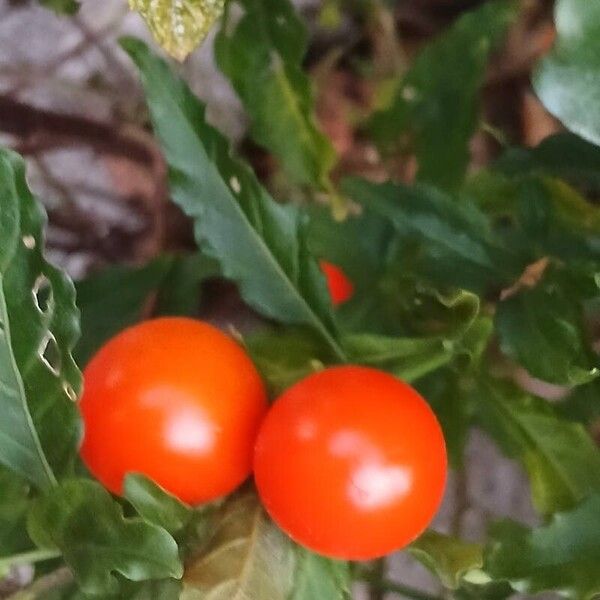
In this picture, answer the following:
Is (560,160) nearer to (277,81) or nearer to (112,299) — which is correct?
(277,81)

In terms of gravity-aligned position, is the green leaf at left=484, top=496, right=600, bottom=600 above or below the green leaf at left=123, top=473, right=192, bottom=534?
below

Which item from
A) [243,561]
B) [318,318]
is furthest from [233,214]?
[243,561]

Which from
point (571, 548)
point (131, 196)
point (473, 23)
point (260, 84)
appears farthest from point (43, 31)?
point (571, 548)

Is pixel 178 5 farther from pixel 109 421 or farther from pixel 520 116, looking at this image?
pixel 520 116

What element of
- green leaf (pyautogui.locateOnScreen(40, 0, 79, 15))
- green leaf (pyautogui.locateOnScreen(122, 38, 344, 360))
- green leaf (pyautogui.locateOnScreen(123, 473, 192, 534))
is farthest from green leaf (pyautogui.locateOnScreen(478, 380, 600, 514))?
green leaf (pyautogui.locateOnScreen(40, 0, 79, 15))

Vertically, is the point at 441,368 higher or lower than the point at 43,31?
lower

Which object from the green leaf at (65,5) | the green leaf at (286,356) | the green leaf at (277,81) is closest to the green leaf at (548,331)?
the green leaf at (286,356)

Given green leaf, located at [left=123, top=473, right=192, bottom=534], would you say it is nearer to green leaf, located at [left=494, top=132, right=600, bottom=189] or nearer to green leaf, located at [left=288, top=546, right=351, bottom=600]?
green leaf, located at [left=288, top=546, right=351, bottom=600]
